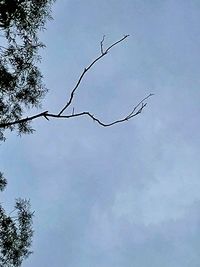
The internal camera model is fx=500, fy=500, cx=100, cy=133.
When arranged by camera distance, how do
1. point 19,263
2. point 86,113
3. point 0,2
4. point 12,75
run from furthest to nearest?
point 19,263 < point 12,75 < point 0,2 < point 86,113

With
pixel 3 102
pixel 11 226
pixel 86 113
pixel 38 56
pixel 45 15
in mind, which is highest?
pixel 45 15

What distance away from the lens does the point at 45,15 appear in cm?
1399

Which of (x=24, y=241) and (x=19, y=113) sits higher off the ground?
(x=19, y=113)

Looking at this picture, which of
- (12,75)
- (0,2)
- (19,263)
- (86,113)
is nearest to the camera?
(86,113)

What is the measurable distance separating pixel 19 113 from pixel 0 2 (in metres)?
3.26

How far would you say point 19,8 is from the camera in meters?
13.2

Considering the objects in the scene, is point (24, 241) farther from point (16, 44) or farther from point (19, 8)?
point (19, 8)

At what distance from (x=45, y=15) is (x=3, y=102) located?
107 inches

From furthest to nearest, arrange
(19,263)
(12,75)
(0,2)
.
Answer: (19,263), (12,75), (0,2)

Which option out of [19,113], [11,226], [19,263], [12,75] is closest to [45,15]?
[12,75]

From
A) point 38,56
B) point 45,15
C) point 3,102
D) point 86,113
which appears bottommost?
point 86,113

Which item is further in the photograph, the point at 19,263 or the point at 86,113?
the point at 19,263

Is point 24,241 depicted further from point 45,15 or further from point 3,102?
point 45,15

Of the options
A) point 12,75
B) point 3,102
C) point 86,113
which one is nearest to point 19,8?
point 12,75
